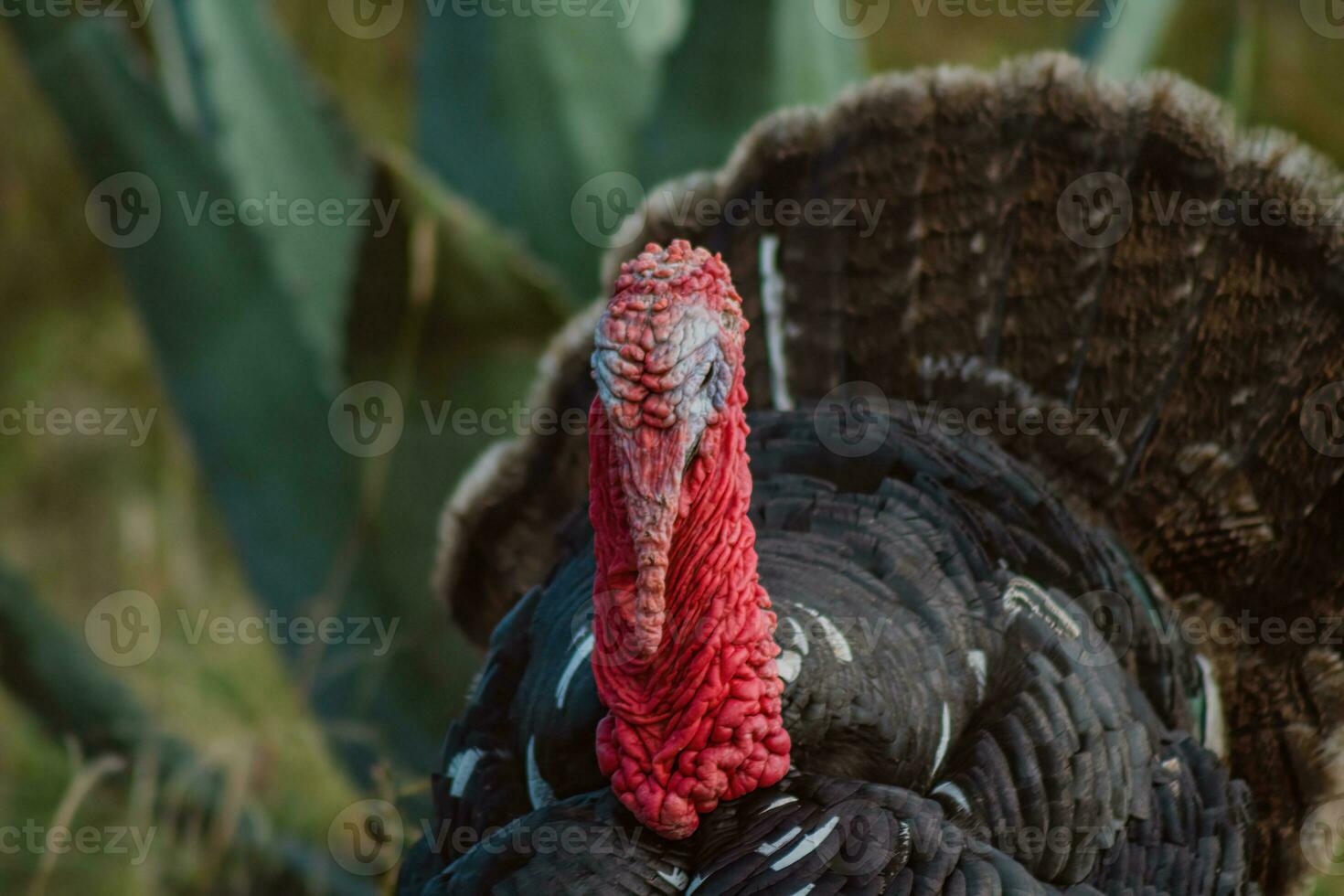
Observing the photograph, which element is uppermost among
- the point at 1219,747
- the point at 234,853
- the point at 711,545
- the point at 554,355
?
the point at 554,355

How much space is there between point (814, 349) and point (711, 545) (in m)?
0.88

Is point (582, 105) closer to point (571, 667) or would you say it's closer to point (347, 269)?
point (347, 269)

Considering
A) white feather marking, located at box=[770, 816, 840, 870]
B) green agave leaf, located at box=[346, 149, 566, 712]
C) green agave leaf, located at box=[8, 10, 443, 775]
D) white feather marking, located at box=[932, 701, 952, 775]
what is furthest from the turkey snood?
green agave leaf, located at box=[8, 10, 443, 775]

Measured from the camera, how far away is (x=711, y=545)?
1565 millimetres

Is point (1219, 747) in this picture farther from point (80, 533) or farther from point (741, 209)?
point (80, 533)

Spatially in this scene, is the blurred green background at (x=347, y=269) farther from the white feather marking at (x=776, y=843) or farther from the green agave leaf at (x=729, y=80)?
the white feather marking at (x=776, y=843)

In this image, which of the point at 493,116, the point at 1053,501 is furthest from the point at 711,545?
the point at 493,116

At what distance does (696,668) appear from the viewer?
157 cm

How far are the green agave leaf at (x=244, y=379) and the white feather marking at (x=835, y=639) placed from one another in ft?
4.08

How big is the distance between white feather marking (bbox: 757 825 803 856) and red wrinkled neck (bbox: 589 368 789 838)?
83 millimetres

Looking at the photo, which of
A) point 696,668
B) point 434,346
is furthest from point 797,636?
point 434,346

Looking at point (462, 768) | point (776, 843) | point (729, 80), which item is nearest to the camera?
point (776, 843)

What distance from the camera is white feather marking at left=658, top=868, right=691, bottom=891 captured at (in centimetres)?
154

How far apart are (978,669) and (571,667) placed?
525 millimetres
